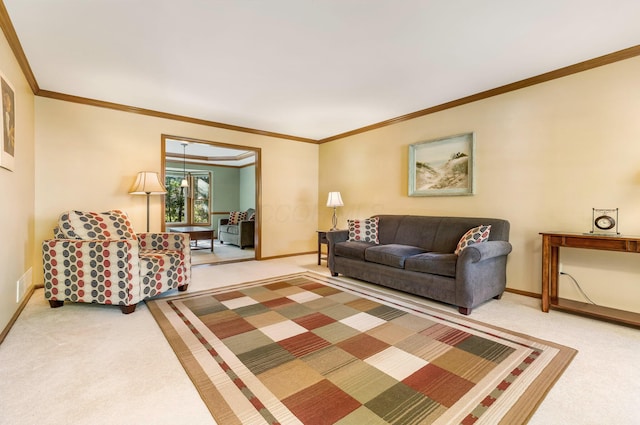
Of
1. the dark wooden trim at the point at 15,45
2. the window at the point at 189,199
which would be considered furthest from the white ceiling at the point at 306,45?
the window at the point at 189,199

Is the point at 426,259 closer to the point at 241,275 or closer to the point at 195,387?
the point at 195,387

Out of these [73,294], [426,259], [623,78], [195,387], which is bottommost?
[195,387]

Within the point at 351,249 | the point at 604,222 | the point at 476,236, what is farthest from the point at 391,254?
the point at 604,222

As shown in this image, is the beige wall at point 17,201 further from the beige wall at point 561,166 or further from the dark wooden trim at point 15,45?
the beige wall at point 561,166

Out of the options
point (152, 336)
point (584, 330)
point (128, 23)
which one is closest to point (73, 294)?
point (152, 336)

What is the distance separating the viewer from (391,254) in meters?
3.36

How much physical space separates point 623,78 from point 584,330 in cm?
231

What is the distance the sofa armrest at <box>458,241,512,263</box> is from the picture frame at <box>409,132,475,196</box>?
1.01m

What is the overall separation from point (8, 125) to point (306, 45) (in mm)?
2538

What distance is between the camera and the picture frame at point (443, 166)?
3.79 metres

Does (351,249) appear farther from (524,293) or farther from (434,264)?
(524,293)

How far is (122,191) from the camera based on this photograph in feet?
13.5

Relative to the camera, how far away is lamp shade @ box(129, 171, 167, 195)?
3.88m

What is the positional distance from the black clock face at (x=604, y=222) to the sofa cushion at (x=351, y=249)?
224 cm
